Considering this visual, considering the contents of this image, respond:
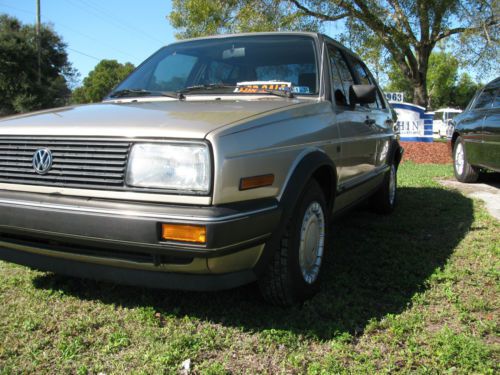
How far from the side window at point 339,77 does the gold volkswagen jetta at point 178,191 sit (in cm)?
38

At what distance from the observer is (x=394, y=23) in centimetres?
1616

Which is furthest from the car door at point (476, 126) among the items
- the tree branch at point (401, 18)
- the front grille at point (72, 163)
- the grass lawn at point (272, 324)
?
the tree branch at point (401, 18)

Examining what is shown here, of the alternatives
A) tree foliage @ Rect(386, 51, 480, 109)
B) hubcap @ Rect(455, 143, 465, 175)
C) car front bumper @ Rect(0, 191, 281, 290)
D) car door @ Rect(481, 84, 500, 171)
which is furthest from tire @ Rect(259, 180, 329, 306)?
tree foliage @ Rect(386, 51, 480, 109)

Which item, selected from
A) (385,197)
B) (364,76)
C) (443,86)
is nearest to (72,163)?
(364,76)

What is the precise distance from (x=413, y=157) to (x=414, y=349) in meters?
10.9

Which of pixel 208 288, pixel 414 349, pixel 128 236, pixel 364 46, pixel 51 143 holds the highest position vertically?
pixel 364 46

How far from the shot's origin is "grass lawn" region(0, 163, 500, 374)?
86.0 inches

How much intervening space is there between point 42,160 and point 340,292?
6.27 ft

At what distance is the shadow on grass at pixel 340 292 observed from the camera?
2.59 meters

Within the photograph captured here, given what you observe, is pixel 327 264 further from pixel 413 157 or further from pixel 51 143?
pixel 413 157

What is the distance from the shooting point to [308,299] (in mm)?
2787

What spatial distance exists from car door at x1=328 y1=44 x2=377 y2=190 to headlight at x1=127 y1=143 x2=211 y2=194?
4.72ft

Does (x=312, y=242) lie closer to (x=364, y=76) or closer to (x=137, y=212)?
(x=137, y=212)

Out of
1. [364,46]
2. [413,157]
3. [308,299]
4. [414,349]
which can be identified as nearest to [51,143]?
[308,299]
